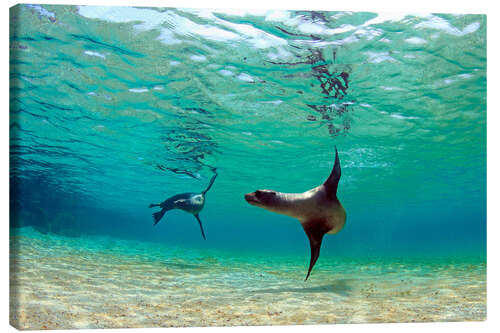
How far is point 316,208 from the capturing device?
524 centimetres

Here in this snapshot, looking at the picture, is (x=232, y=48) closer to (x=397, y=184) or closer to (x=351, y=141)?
(x=351, y=141)

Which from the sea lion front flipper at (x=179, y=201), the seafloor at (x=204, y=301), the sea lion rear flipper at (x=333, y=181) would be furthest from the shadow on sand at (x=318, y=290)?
the sea lion front flipper at (x=179, y=201)

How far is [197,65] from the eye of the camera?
7910 mm

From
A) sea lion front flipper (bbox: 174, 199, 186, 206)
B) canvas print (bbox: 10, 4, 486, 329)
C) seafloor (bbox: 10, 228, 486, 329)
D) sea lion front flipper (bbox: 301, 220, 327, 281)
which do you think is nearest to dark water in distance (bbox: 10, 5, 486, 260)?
canvas print (bbox: 10, 4, 486, 329)

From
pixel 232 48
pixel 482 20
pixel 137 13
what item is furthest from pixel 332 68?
pixel 137 13

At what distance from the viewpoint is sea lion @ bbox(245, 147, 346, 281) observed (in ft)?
16.2

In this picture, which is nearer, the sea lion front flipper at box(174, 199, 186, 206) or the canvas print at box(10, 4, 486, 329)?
the canvas print at box(10, 4, 486, 329)

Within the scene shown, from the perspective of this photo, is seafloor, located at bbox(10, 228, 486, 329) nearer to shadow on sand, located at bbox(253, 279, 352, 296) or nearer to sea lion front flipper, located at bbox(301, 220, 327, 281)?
shadow on sand, located at bbox(253, 279, 352, 296)

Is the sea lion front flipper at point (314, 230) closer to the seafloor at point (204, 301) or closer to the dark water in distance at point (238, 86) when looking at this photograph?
the seafloor at point (204, 301)

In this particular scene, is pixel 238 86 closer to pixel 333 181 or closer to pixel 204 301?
pixel 333 181

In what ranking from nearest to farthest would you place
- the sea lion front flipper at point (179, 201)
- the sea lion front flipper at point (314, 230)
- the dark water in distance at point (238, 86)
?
the sea lion front flipper at point (314, 230)
the dark water in distance at point (238, 86)
the sea lion front flipper at point (179, 201)

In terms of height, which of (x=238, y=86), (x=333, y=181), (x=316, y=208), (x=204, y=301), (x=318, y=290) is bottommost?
(x=318, y=290)

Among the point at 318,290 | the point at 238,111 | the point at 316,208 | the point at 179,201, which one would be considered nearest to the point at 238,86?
the point at 238,111

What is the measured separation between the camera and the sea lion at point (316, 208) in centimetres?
494
